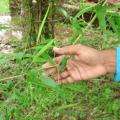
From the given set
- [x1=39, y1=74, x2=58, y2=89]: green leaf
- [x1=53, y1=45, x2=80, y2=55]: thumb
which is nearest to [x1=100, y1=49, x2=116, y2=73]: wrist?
[x1=53, y1=45, x2=80, y2=55]: thumb

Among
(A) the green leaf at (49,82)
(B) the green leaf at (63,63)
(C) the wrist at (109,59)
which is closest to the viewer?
(A) the green leaf at (49,82)

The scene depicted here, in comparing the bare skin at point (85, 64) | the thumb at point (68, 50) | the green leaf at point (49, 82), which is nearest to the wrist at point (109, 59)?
the bare skin at point (85, 64)

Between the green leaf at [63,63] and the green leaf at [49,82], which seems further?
the green leaf at [63,63]

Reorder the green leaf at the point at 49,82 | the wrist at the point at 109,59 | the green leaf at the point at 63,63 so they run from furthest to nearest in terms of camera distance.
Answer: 1. the wrist at the point at 109,59
2. the green leaf at the point at 63,63
3. the green leaf at the point at 49,82

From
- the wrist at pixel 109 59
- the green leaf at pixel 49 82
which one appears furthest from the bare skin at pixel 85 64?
the green leaf at pixel 49 82

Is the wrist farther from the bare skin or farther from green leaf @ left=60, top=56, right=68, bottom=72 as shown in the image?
green leaf @ left=60, top=56, right=68, bottom=72

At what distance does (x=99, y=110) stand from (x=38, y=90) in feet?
2.62

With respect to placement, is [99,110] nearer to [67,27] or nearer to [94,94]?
[94,94]

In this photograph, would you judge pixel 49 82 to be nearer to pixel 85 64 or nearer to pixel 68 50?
pixel 68 50

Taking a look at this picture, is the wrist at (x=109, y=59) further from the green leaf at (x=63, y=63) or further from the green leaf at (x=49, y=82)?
the green leaf at (x=49, y=82)

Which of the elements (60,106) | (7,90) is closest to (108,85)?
(60,106)

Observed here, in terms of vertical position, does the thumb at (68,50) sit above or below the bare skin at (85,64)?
above

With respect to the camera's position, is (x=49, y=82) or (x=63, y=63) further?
(x=63, y=63)

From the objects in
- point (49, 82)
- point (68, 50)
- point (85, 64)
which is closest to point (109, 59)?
point (85, 64)
